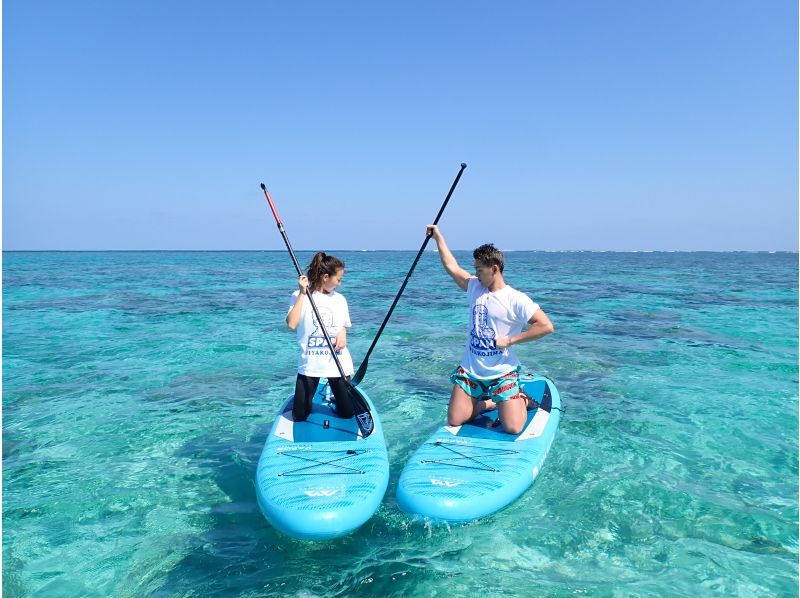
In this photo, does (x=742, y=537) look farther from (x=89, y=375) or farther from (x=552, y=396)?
(x=89, y=375)

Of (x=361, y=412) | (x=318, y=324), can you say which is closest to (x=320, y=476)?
(x=361, y=412)

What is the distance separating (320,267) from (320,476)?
87.0 inches

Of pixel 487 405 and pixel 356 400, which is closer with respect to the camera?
pixel 356 400

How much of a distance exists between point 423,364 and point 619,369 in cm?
443

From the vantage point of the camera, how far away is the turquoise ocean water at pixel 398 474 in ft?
14.4

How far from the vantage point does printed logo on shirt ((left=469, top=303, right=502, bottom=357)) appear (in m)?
5.61

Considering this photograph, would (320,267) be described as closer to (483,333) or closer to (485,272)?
(485,272)

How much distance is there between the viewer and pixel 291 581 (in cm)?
423

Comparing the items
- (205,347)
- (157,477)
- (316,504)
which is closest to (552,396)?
(316,504)

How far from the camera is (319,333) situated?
581cm

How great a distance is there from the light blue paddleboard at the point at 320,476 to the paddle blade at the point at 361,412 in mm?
83

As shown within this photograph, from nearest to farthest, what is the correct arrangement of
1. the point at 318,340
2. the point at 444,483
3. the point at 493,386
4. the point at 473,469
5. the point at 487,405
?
1. the point at 444,483
2. the point at 473,469
3. the point at 493,386
4. the point at 318,340
5. the point at 487,405

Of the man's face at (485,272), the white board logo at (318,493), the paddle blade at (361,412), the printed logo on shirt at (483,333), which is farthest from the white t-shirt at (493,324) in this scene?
the white board logo at (318,493)

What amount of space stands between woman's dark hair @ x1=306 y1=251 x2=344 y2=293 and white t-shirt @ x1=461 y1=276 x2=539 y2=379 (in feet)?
5.15
